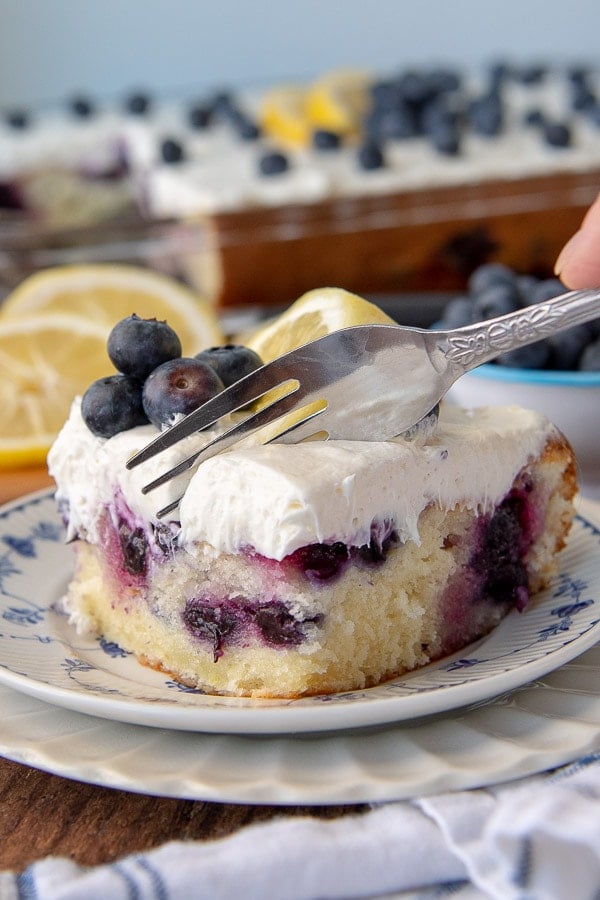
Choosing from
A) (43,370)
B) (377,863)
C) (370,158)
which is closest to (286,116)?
(370,158)

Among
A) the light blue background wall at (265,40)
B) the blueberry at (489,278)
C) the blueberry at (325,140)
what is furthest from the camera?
the light blue background wall at (265,40)

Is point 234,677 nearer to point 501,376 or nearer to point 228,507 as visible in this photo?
point 228,507

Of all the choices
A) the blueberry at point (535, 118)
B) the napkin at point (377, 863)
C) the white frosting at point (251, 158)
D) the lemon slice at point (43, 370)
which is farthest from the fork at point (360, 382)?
the blueberry at point (535, 118)

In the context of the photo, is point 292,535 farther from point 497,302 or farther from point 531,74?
point 531,74

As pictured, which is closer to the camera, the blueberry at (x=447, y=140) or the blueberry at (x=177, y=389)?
the blueberry at (x=177, y=389)

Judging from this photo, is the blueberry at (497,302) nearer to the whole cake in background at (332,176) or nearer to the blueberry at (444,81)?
the whole cake in background at (332,176)

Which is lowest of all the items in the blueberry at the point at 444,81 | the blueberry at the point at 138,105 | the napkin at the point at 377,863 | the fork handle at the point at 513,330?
the napkin at the point at 377,863

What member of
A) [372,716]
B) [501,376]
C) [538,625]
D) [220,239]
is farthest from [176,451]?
[220,239]
